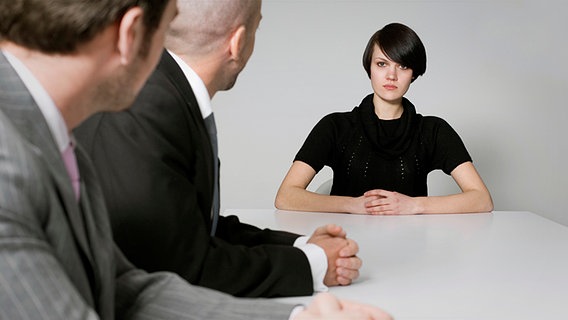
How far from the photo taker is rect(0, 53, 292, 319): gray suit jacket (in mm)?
721

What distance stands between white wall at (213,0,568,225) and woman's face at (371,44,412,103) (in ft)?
4.50

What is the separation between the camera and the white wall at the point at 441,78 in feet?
15.4

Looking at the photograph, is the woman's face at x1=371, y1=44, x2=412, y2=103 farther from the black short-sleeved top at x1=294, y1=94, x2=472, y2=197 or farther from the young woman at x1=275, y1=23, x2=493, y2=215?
the black short-sleeved top at x1=294, y1=94, x2=472, y2=197

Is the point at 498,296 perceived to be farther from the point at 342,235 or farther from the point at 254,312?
the point at 254,312

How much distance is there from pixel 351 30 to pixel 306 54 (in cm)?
31

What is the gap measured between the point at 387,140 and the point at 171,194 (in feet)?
6.83

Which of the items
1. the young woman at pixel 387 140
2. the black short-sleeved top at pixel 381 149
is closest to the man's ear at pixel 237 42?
the young woman at pixel 387 140

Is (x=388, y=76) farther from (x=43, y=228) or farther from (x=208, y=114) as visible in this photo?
(x=43, y=228)

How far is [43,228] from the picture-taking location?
78 centimetres

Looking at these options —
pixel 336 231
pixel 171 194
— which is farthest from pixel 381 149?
pixel 171 194

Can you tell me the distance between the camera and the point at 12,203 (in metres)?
0.72

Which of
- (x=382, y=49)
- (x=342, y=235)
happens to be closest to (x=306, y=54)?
(x=382, y=49)

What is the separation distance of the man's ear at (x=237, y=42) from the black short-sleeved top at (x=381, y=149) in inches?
65.4

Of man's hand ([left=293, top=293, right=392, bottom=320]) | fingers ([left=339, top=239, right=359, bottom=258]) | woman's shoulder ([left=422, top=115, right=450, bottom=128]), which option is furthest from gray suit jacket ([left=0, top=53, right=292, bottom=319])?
woman's shoulder ([left=422, top=115, right=450, bottom=128])
